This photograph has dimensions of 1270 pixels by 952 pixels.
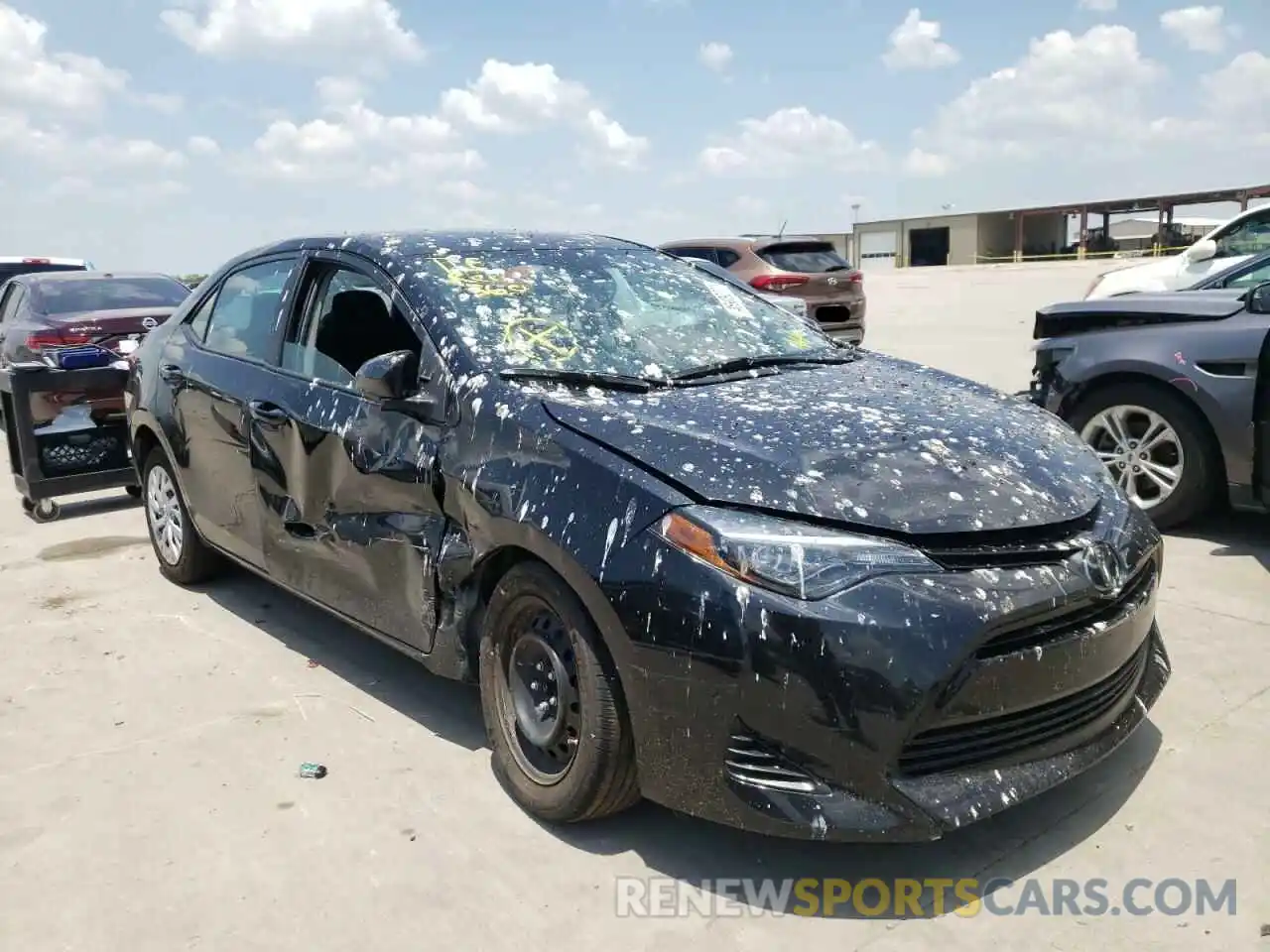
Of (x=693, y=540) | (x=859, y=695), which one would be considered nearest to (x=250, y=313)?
(x=693, y=540)

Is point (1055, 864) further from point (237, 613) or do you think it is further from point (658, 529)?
point (237, 613)

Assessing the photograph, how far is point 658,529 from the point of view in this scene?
263 cm

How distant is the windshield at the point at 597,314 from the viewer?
346 centimetres

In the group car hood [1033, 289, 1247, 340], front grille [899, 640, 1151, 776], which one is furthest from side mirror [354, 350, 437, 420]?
car hood [1033, 289, 1247, 340]

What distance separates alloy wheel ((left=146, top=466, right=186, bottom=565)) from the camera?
5410 mm

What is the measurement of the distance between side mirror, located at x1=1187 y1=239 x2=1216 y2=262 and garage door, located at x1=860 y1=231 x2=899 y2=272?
49321 millimetres

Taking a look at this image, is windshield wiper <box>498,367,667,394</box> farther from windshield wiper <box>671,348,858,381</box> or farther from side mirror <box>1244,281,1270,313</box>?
side mirror <box>1244,281,1270,313</box>

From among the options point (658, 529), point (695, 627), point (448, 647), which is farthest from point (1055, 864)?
point (448, 647)

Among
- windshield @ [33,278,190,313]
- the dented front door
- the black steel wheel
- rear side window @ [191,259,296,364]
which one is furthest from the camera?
windshield @ [33,278,190,313]

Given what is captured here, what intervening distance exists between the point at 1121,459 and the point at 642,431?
3836mm

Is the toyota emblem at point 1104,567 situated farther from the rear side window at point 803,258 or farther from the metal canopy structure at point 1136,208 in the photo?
the metal canopy structure at point 1136,208

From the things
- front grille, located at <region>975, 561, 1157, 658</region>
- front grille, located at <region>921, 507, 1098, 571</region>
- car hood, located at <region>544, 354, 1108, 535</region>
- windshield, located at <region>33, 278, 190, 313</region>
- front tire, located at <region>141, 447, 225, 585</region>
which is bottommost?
front tire, located at <region>141, 447, 225, 585</region>

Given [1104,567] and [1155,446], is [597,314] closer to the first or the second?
[1104,567]

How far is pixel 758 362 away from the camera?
12.2ft
